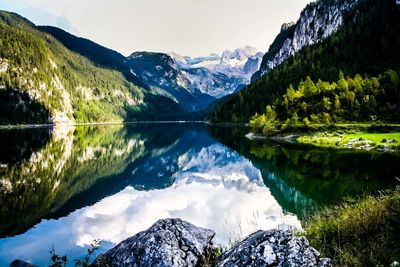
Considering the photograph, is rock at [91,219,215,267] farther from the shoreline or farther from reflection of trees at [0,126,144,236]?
the shoreline

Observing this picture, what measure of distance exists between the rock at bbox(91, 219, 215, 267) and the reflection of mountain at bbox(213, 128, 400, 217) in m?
16.9

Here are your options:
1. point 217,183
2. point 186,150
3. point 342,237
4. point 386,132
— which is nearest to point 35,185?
point 217,183

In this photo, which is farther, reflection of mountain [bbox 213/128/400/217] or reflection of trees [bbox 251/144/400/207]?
reflection of trees [bbox 251/144/400/207]

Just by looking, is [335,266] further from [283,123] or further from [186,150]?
[283,123]

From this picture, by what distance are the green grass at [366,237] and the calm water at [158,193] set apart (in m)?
6.13

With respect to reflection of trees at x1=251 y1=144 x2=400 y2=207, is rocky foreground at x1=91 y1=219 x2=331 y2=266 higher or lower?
higher

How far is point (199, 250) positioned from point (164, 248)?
155 centimetres

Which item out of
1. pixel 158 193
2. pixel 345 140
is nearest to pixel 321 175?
pixel 158 193

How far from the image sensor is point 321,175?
186 ft

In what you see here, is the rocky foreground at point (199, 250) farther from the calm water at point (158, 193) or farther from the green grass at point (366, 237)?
the calm water at point (158, 193)

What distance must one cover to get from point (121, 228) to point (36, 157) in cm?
5361

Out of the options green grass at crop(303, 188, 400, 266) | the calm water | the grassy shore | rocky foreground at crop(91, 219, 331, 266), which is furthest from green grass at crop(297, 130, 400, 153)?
rocky foreground at crop(91, 219, 331, 266)

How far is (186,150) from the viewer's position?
115562mm

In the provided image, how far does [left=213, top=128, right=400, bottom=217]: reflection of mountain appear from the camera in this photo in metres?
42.1
